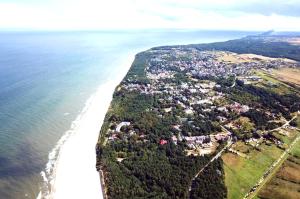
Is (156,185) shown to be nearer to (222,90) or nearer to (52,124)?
(52,124)

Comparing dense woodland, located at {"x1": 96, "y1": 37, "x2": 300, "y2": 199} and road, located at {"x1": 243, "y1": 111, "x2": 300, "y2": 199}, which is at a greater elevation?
dense woodland, located at {"x1": 96, "y1": 37, "x2": 300, "y2": 199}

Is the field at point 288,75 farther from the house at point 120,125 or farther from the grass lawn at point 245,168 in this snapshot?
the house at point 120,125

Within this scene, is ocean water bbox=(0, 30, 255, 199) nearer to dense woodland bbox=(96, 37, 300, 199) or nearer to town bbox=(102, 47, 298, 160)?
dense woodland bbox=(96, 37, 300, 199)

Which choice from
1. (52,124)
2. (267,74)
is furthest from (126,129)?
(267,74)

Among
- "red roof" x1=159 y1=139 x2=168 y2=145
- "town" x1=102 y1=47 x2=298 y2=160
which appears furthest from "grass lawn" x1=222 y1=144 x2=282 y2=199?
"red roof" x1=159 y1=139 x2=168 y2=145

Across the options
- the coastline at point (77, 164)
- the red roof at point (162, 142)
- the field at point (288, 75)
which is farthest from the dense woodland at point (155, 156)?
the field at point (288, 75)

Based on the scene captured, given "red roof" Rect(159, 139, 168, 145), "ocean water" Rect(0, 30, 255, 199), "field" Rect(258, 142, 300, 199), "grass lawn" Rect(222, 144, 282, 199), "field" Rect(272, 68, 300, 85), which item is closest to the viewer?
"field" Rect(258, 142, 300, 199)

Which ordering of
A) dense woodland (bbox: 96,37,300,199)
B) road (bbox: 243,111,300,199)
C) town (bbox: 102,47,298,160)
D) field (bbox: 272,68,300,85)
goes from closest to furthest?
1. dense woodland (bbox: 96,37,300,199)
2. road (bbox: 243,111,300,199)
3. town (bbox: 102,47,298,160)
4. field (bbox: 272,68,300,85)
